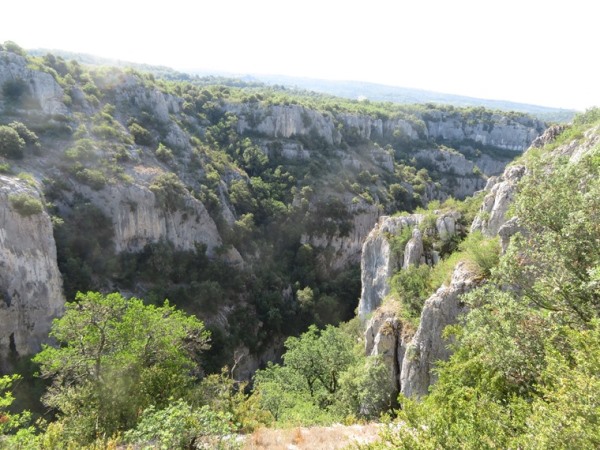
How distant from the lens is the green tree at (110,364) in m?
11.9

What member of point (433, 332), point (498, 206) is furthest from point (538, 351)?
point (498, 206)

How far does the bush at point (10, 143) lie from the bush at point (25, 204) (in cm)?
786

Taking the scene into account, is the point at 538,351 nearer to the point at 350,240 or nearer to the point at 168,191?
the point at 168,191

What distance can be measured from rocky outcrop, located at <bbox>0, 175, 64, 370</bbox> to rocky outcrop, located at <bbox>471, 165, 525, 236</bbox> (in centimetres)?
3448

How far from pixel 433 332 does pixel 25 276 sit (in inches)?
1294

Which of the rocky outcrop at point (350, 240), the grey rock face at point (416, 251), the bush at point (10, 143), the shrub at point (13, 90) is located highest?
the shrub at point (13, 90)

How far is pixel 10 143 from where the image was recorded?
38.4 m

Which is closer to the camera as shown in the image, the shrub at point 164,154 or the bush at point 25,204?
the bush at point 25,204

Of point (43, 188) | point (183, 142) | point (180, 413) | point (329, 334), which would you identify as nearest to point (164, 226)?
point (43, 188)

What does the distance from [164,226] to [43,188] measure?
12.9 metres

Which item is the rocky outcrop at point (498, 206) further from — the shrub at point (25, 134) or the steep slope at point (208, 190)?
the shrub at point (25, 134)

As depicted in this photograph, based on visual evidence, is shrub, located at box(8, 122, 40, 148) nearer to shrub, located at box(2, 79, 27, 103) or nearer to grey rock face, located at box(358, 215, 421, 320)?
shrub, located at box(2, 79, 27, 103)

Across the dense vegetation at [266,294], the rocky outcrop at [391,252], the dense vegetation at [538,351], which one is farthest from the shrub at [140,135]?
the dense vegetation at [538,351]

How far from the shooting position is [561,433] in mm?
5039
